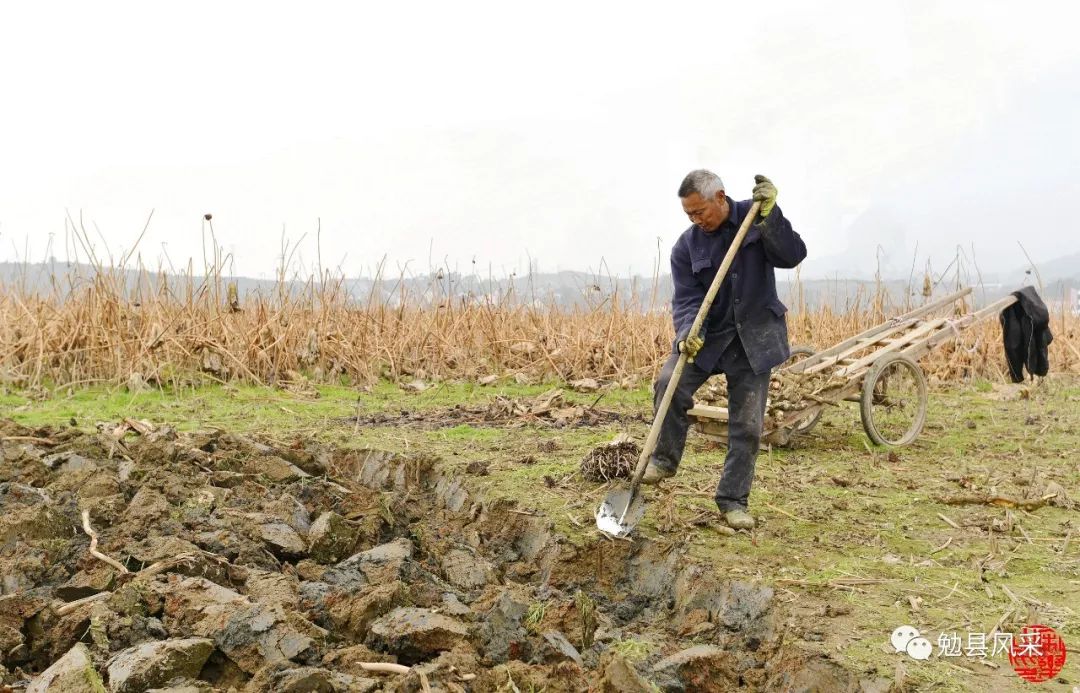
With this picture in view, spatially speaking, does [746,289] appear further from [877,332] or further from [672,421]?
[877,332]

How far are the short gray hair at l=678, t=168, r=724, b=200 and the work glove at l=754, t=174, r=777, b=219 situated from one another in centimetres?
16

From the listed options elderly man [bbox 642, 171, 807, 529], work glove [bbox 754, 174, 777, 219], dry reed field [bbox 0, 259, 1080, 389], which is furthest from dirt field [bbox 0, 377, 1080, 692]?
dry reed field [bbox 0, 259, 1080, 389]

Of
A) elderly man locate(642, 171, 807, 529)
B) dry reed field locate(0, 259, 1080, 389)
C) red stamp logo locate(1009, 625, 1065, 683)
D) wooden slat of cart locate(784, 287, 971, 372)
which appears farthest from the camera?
dry reed field locate(0, 259, 1080, 389)

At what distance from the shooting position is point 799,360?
6.14 m

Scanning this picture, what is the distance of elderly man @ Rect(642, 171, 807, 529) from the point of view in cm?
344

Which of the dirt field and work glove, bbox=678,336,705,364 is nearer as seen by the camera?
the dirt field

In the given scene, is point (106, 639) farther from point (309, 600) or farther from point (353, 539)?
point (353, 539)

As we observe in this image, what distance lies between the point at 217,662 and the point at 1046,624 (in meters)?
2.35

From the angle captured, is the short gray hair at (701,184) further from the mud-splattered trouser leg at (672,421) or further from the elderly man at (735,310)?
the mud-splattered trouser leg at (672,421)

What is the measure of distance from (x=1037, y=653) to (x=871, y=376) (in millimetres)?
2891

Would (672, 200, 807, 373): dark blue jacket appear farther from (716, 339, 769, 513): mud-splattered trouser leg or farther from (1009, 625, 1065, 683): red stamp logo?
(1009, 625, 1065, 683): red stamp logo

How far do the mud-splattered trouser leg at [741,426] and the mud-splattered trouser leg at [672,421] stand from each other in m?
0.17

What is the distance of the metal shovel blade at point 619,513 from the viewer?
3.46 metres

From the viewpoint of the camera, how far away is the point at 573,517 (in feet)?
12.0
